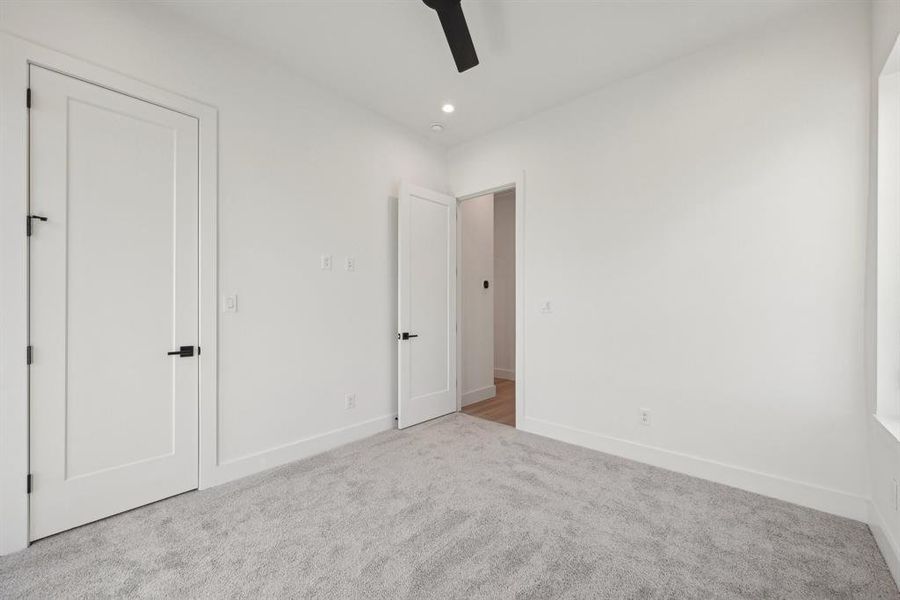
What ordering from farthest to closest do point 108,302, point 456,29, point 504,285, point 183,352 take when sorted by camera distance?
point 504,285 < point 183,352 < point 108,302 < point 456,29

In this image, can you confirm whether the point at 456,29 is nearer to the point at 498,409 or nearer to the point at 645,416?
the point at 645,416

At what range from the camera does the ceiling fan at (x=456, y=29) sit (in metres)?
1.84

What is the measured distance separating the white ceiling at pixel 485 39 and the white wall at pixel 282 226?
9.8 inches

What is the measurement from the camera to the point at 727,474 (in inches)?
94.3

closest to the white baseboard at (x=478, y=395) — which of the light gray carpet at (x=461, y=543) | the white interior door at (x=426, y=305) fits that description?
the white interior door at (x=426, y=305)

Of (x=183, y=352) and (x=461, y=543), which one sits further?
(x=183, y=352)

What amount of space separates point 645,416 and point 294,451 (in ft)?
8.39

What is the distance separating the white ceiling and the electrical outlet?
8.04ft

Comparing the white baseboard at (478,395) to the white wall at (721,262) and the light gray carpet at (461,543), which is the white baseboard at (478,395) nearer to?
the white wall at (721,262)

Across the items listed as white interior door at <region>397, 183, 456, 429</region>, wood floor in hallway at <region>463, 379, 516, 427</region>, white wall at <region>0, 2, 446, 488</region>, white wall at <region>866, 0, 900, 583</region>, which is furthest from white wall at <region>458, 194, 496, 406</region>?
white wall at <region>866, 0, 900, 583</region>

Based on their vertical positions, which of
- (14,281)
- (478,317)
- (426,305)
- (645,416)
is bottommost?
(645,416)

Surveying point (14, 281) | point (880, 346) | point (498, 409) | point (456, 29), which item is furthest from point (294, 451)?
Answer: point (880, 346)

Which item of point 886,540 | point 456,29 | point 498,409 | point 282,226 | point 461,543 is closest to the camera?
point 886,540

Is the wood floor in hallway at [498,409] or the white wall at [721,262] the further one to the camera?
the wood floor in hallway at [498,409]
